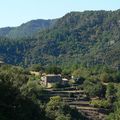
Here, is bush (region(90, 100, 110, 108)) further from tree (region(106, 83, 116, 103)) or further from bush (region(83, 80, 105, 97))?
bush (region(83, 80, 105, 97))

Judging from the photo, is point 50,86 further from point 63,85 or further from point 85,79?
point 85,79

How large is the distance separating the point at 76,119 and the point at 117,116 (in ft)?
22.8

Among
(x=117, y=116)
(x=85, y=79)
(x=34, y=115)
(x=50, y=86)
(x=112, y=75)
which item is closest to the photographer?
(x=34, y=115)

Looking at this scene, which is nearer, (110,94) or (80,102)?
Answer: (80,102)

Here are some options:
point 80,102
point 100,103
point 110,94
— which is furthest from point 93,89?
point 100,103

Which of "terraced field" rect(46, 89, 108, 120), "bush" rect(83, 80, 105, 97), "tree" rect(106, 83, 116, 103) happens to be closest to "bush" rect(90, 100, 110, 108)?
"terraced field" rect(46, 89, 108, 120)

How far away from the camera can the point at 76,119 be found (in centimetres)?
7956

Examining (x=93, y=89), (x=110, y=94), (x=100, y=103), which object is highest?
(x=93, y=89)

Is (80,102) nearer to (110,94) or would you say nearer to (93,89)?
(93,89)

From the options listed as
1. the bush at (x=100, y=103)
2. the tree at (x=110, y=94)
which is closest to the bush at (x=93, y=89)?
the tree at (x=110, y=94)

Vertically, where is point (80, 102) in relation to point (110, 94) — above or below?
below

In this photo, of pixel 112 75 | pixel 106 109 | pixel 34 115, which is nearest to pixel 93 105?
pixel 106 109

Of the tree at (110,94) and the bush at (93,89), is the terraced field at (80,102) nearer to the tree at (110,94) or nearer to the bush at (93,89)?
the bush at (93,89)

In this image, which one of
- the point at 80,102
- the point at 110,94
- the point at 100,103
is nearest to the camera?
the point at 100,103
